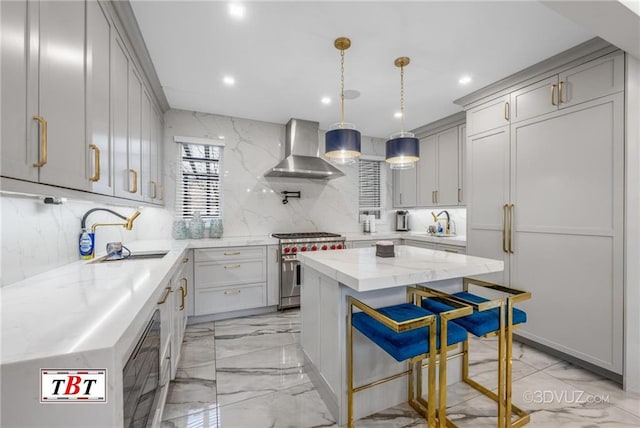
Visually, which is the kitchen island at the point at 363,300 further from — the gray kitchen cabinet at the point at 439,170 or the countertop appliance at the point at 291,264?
the gray kitchen cabinet at the point at 439,170

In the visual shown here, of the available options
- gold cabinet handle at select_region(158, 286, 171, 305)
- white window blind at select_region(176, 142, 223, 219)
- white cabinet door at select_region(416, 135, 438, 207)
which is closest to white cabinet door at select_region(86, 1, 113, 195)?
A: gold cabinet handle at select_region(158, 286, 171, 305)

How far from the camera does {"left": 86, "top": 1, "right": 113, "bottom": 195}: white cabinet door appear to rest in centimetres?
129

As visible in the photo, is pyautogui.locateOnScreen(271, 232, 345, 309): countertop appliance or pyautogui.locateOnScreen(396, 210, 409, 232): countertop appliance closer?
pyautogui.locateOnScreen(271, 232, 345, 309): countertop appliance

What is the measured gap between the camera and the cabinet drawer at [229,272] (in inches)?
120

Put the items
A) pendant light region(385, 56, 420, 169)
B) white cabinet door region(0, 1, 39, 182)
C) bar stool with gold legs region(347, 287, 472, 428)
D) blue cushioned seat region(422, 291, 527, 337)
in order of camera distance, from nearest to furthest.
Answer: white cabinet door region(0, 1, 39, 182), bar stool with gold legs region(347, 287, 472, 428), blue cushioned seat region(422, 291, 527, 337), pendant light region(385, 56, 420, 169)

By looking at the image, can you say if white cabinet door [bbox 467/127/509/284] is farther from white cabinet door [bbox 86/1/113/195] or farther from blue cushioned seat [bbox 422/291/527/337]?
white cabinet door [bbox 86/1/113/195]

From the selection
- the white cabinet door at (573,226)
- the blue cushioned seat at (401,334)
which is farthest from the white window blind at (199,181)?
the white cabinet door at (573,226)

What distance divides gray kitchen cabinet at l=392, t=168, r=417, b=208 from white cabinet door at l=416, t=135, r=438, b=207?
115mm

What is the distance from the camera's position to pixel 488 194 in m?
2.84

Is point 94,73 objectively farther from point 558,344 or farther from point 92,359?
point 558,344

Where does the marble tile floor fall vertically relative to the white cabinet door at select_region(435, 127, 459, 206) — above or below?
below

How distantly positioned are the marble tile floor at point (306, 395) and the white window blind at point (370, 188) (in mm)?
2692

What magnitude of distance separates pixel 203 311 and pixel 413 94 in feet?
11.5

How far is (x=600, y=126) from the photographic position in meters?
2.03
